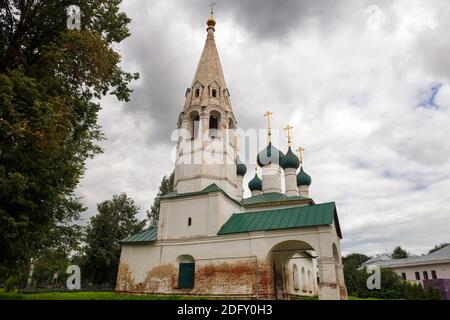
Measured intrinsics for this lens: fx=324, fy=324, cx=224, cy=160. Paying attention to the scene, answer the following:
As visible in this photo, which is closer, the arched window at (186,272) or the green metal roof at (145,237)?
the arched window at (186,272)

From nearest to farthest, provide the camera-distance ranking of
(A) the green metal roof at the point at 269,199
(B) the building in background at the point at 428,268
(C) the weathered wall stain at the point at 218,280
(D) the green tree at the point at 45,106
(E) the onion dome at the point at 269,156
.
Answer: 1. (D) the green tree at the point at 45,106
2. (C) the weathered wall stain at the point at 218,280
3. (A) the green metal roof at the point at 269,199
4. (E) the onion dome at the point at 269,156
5. (B) the building in background at the point at 428,268

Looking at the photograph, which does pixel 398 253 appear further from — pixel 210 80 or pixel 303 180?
pixel 210 80

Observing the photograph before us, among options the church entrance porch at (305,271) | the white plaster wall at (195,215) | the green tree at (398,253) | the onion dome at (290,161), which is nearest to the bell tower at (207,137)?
the white plaster wall at (195,215)

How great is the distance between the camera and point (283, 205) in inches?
981

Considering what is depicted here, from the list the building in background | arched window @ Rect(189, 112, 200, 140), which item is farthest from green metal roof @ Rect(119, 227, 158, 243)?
the building in background

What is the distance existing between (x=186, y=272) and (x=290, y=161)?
15.7 meters

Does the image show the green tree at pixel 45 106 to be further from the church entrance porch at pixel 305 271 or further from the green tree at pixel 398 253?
the green tree at pixel 398 253

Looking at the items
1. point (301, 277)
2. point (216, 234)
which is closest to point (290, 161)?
point (301, 277)

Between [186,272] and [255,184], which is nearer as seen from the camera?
[186,272]

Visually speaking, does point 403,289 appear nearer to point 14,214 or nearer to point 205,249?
point 205,249

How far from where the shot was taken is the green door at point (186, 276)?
1711cm

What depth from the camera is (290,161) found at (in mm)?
29547

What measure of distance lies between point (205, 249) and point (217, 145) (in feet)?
20.7
